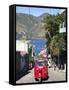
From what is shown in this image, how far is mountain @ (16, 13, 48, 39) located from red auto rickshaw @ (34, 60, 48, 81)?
18 centimetres

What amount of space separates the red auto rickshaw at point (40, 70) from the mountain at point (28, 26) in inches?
6.9

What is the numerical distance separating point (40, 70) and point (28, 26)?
0.96ft

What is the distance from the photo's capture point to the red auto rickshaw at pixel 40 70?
1819 mm

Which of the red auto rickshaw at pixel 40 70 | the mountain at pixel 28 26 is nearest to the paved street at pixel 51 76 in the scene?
the red auto rickshaw at pixel 40 70

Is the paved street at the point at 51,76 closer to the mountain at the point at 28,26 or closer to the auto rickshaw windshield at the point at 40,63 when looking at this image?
the auto rickshaw windshield at the point at 40,63

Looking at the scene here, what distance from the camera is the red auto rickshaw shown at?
1.82 metres

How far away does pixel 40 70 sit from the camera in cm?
183

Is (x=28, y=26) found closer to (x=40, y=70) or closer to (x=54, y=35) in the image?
(x=54, y=35)

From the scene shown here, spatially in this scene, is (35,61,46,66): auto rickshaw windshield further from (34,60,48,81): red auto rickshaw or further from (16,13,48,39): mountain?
(16,13,48,39): mountain

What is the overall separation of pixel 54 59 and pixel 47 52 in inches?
2.9

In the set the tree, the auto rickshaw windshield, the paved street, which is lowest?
the paved street

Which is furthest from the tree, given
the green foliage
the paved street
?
the paved street
